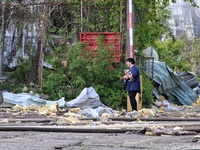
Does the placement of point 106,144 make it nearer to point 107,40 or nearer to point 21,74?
point 107,40

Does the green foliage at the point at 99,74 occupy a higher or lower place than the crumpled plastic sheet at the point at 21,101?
higher

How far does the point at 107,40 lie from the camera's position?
1333cm

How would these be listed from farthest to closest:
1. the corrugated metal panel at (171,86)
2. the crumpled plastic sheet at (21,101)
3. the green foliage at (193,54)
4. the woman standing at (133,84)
Answer: 1. the green foliage at (193,54)
2. the corrugated metal panel at (171,86)
3. the crumpled plastic sheet at (21,101)
4. the woman standing at (133,84)

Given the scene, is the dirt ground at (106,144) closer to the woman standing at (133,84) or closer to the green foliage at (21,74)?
the woman standing at (133,84)

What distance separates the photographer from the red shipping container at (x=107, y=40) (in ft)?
42.6

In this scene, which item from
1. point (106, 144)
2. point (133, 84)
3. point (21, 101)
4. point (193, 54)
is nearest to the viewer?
point (106, 144)

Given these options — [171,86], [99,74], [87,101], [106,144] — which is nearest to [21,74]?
[99,74]

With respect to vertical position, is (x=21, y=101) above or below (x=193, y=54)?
below

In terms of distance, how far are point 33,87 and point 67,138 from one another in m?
10.5

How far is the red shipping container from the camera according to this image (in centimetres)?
1299

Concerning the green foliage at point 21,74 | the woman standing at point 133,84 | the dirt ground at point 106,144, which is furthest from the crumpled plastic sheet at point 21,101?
the dirt ground at point 106,144

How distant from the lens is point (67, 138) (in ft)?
15.3

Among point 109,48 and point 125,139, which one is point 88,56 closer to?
point 109,48

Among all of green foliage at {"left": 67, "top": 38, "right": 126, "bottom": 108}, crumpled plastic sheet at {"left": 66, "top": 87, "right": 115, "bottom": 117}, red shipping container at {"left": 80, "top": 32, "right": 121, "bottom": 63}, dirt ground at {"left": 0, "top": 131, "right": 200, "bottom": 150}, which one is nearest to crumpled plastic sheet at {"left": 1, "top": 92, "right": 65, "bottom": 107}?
crumpled plastic sheet at {"left": 66, "top": 87, "right": 115, "bottom": 117}
